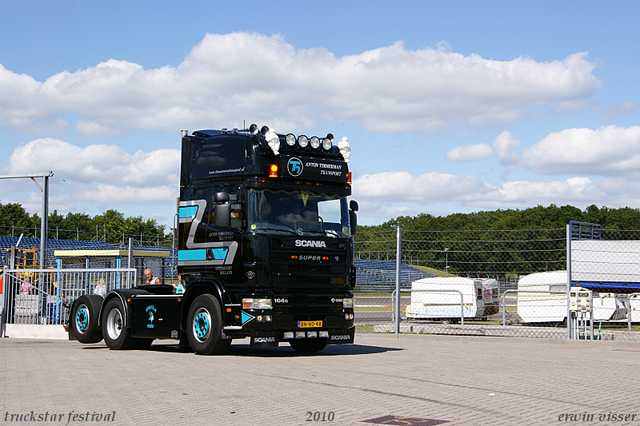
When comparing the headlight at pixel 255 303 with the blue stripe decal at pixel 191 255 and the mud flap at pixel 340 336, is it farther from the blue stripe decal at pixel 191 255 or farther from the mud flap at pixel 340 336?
the mud flap at pixel 340 336

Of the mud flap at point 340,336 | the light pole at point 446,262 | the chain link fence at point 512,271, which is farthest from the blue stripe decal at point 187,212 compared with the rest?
the light pole at point 446,262

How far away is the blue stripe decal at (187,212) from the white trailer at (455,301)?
44.4 feet

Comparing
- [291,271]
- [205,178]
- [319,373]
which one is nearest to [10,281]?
[205,178]

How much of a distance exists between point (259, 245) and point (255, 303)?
988mm

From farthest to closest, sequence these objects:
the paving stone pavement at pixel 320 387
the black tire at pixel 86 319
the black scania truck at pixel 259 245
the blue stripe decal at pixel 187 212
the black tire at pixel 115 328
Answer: the black tire at pixel 86 319
the black tire at pixel 115 328
the blue stripe decal at pixel 187 212
the black scania truck at pixel 259 245
the paving stone pavement at pixel 320 387

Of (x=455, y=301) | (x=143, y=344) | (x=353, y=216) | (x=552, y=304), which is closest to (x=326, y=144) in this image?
(x=353, y=216)

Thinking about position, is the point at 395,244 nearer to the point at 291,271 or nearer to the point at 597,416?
the point at 291,271

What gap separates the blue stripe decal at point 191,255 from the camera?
1337 cm

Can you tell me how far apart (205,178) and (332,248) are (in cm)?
269

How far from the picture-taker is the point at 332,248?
13.4m

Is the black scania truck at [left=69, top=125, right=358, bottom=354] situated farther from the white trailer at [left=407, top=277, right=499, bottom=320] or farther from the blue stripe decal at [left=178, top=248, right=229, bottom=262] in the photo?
the white trailer at [left=407, top=277, right=499, bottom=320]

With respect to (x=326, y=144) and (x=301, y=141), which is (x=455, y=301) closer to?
(x=326, y=144)

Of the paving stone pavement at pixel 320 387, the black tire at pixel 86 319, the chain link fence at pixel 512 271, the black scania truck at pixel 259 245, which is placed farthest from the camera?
the chain link fence at pixel 512 271

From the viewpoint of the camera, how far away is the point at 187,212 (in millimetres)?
13867
